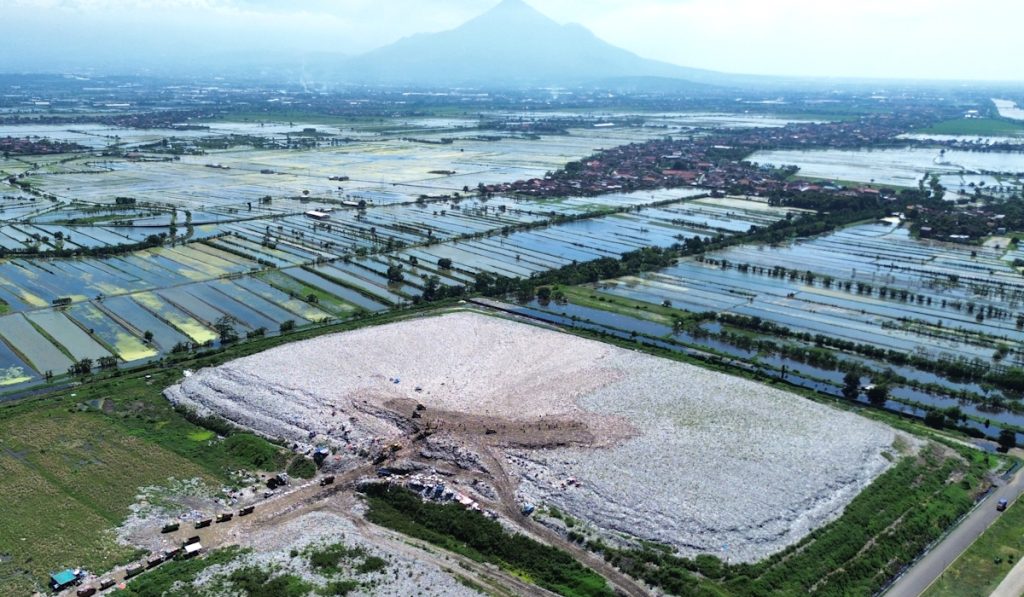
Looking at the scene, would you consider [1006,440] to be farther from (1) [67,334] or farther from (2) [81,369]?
(1) [67,334]

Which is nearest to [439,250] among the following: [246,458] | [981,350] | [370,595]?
[246,458]

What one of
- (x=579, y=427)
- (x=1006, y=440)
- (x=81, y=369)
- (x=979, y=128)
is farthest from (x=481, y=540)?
(x=979, y=128)

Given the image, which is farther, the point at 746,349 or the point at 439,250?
the point at 439,250

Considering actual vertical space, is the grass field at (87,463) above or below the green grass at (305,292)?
below

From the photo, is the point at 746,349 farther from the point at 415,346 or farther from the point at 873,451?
the point at 415,346

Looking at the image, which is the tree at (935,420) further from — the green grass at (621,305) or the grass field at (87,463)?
the grass field at (87,463)

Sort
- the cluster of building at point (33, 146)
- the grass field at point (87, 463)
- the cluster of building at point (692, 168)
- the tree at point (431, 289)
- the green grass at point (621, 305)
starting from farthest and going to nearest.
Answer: the cluster of building at point (33, 146)
the cluster of building at point (692, 168)
the tree at point (431, 289)
the green grass at point (621, 305)
the grass field at point (87, 463)

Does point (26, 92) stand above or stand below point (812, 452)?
above

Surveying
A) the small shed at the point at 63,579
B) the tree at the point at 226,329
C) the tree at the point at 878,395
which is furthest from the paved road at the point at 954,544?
the tree at the point at 226,329
